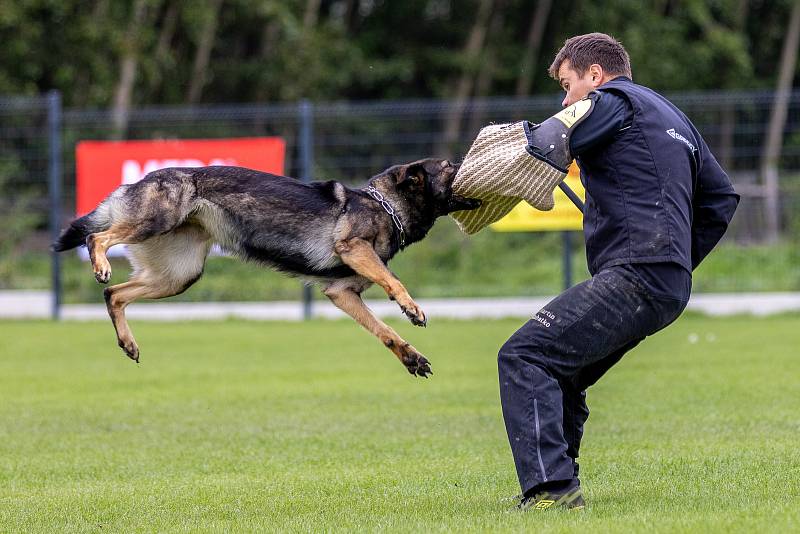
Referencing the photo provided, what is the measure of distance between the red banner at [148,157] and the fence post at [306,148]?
50 centimetres

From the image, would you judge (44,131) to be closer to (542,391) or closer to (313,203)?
(313,203)

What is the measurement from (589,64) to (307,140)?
471 inches

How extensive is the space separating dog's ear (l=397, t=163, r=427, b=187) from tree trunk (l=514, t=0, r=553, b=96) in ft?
85.7

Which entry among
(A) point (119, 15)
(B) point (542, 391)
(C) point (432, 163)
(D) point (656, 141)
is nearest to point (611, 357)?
(B) point (542, 391)

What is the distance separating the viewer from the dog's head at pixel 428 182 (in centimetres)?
607

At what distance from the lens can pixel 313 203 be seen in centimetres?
590

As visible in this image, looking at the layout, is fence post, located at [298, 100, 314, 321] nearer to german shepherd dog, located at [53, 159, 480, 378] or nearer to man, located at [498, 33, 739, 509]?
german shepherd dog, located at [53, 159, 480, 378]

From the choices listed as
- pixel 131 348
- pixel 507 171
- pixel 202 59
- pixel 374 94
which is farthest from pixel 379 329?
pixel 374 94

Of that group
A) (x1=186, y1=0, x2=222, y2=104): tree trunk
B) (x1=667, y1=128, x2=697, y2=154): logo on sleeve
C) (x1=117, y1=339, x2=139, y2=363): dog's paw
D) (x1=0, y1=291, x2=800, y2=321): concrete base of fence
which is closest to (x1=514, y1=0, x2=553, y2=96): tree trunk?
(x1=186, y1=0, x2=222, y2=104): tree trunk

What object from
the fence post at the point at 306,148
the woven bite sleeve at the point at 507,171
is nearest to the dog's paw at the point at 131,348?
the woven bite sleeve at the point at 507,171

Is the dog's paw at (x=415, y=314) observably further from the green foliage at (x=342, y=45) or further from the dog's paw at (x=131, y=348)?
the green foliage at (x=342, y=45)

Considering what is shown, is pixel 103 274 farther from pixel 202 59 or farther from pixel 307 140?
pixel 202 59

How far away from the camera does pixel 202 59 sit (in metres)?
28.9

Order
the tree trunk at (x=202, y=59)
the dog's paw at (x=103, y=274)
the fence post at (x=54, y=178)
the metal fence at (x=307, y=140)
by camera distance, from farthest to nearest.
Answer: the tree trunk at (x=202, y=59) < the fence post at (x=54, y=178) < the metal fence at (x=307, y=140) < the dog's paw at (x=103, y=274)
